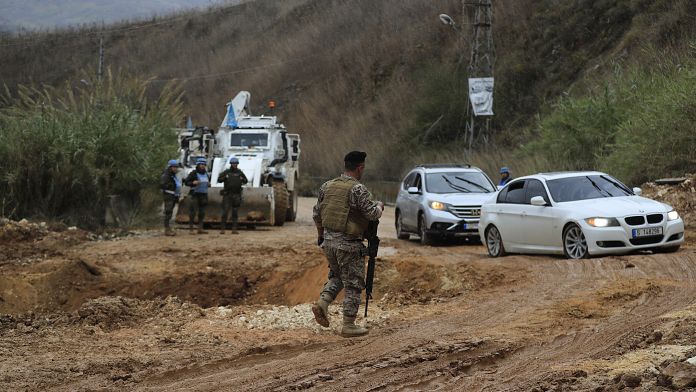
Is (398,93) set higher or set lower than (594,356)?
higher

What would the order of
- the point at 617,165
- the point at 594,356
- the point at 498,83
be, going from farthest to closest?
1. the point at 498,83
2. the point at 617,165
3. the point at 594,356

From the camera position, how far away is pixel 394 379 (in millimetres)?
8016

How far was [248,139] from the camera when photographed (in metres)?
30.8

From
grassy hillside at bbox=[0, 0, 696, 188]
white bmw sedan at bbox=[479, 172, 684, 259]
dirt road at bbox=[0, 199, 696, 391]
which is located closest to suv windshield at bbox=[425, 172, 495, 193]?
dirt road at bbox=[0, 199, 696, 391]

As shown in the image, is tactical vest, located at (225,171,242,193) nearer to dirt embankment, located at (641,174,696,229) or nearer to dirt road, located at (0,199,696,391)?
dirt road, located at (0,199,696,391)

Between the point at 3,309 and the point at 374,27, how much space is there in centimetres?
5925

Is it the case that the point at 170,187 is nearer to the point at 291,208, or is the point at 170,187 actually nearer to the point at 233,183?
the point at 233,183

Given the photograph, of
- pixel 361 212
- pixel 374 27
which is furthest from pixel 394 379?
pixel 374 27

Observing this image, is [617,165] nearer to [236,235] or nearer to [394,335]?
[236,235]

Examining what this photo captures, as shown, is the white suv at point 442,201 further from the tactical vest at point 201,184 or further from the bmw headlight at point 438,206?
the tactical vest at point 201,184

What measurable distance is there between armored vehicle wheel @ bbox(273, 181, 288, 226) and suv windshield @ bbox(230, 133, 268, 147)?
2523mm

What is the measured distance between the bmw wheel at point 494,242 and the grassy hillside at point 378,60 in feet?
49.6

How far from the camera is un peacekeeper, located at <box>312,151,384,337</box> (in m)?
10.3

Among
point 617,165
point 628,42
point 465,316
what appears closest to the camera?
point 465,316
